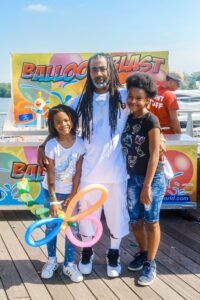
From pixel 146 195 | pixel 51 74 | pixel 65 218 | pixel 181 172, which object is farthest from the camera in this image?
pixel 51 74

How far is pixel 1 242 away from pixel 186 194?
72.3 inches

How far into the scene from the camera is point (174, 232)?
386 centimetres

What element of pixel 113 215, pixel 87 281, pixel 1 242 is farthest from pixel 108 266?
pixel 1 242

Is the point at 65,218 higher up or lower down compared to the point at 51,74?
lower down

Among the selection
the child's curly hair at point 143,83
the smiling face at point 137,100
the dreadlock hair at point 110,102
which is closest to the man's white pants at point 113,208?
the dreadlock hair at point 110,102

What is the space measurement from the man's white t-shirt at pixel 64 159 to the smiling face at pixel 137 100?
0.42 meters

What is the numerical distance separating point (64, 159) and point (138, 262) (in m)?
0.94

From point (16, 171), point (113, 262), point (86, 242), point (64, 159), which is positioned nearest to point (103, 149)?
point (64, 159)

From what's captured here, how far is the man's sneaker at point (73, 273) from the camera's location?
286 cm

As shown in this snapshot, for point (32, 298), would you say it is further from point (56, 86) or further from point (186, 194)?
point (56, 86)

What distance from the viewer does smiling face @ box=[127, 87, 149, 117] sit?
104 inches

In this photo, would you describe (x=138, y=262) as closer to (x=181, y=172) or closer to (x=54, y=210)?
(x=54, y=210)

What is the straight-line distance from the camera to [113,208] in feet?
9.34

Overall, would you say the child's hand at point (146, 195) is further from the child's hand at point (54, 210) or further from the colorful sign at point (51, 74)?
the colorful sign at point (51, 74)
